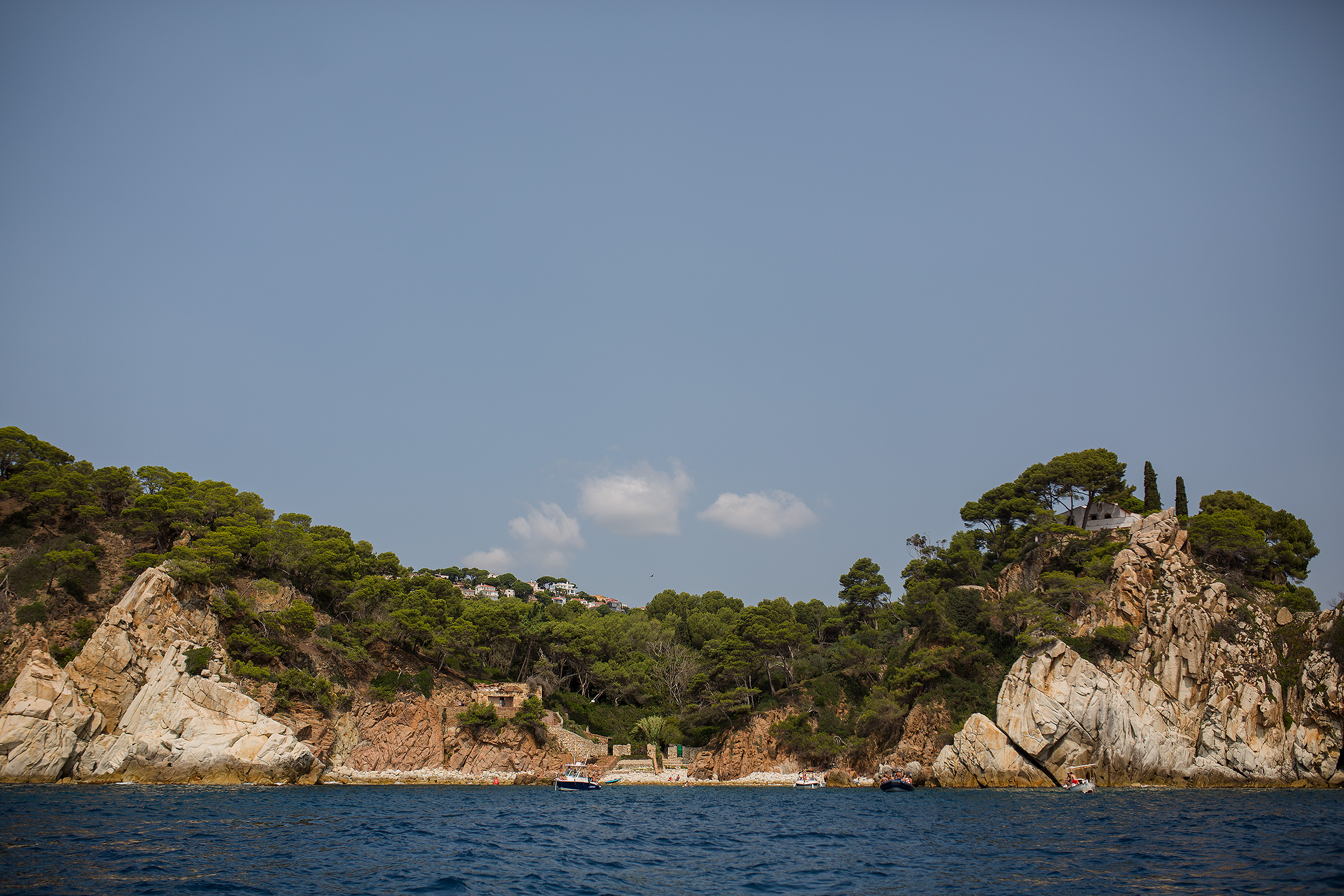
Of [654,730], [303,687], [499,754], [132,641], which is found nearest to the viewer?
[132,641]

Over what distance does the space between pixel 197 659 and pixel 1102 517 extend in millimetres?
57569

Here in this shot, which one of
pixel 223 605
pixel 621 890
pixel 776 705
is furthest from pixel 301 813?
pixel 776 705

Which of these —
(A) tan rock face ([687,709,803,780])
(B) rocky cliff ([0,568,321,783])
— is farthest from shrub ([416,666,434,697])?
(A) tan rock face ([687,709,803,780])

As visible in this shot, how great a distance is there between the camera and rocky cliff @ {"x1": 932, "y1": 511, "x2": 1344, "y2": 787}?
39.0 metres

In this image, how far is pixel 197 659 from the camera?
40500mm

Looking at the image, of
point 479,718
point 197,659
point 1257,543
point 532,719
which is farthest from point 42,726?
point 1257,543

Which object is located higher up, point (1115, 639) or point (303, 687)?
point (1115, 639)

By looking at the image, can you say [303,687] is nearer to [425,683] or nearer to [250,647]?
[250,647]

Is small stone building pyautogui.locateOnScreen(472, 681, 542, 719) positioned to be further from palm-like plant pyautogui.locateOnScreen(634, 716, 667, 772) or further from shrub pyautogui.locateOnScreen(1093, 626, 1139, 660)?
shrub pyautogui.locateOnScreen(1093, 626, 1139, 660)

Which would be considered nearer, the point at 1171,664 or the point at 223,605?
the point at 1171,664

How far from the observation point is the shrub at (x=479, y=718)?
51.5 m

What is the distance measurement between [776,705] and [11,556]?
49.1 m

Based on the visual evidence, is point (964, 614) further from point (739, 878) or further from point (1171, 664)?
point (739, 878)

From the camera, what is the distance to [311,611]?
4916 cm
